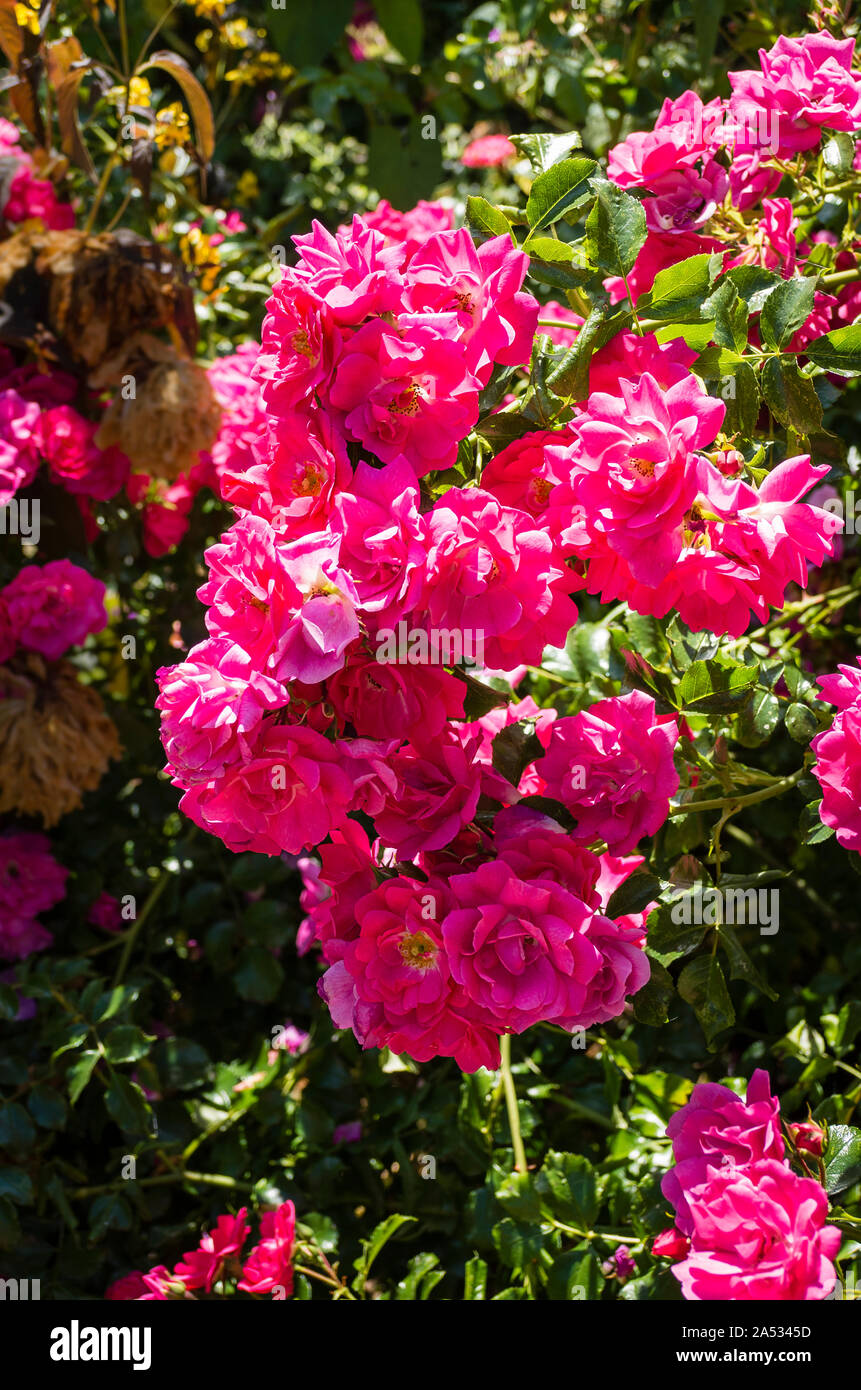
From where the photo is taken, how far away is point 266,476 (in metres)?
0.90

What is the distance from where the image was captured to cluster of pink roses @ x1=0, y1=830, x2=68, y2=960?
173 cm

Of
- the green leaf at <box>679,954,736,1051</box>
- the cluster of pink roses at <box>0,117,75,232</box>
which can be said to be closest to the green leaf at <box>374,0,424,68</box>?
the cluster of pink roses at <box>0,117,75,232</box>

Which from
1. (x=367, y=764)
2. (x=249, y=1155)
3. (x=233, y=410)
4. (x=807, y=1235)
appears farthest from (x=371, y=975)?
(x=233, y=410)

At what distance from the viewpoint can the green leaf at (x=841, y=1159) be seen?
959 mm

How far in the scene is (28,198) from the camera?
179 centimetres

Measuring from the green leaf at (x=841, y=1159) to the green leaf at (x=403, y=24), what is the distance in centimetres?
149

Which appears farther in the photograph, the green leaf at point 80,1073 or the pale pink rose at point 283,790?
the green leaf at point 80,1073

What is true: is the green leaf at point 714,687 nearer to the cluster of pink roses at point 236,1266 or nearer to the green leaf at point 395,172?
the cluster of pink roses at point 236,1266

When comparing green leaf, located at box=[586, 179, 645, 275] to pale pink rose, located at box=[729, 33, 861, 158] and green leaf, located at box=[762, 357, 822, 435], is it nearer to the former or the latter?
green leaf, located at box=[762, 357, 822, 435]

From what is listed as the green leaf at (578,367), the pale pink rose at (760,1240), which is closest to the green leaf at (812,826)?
the pale pink rose at (760,1240)

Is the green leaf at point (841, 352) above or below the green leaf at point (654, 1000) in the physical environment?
above

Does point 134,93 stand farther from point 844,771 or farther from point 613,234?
point 844,771

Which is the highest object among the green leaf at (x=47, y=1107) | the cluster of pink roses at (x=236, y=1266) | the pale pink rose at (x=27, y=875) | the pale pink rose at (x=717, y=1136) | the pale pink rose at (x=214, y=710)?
the pale pink rose at (x=214, y=710)
